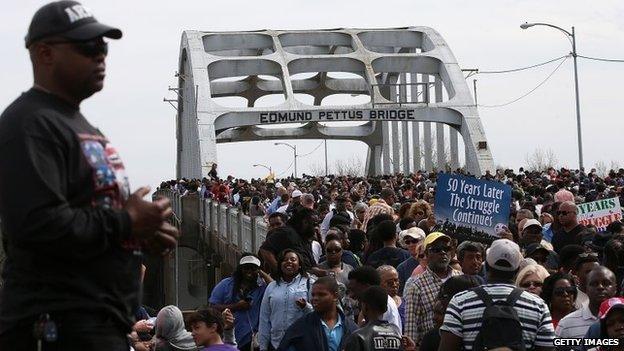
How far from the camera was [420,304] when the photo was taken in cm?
1001

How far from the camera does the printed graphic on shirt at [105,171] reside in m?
3.87

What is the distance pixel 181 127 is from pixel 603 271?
73256 mm

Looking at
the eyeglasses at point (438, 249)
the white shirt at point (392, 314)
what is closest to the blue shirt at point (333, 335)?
the white shirt at point (392, 314)

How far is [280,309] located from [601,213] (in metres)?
7.42

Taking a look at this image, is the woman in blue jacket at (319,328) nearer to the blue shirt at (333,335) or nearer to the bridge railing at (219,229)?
the blue shirt at (333,335)

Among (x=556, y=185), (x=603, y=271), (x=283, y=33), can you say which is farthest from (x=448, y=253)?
(x=283, y=33)

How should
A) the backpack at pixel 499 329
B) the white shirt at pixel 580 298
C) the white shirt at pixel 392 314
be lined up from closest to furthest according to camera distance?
the backpack at pixel 499 329 → the white shirt at pixel 580 298 → the white shirt at pixel 392 314

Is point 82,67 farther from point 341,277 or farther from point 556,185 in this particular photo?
point 556,185

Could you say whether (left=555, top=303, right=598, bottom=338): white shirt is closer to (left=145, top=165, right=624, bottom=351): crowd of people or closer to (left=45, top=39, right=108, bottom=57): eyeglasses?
(left=145, top=165, right=624, bottom=351): crowd of people

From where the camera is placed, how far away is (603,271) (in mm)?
8625

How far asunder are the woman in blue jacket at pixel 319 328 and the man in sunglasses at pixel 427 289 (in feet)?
1.71

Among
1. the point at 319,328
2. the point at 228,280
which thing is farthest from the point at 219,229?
the point at 319,328

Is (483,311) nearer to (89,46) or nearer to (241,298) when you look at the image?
(89,46)

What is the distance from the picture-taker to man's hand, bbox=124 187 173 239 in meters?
3.83
